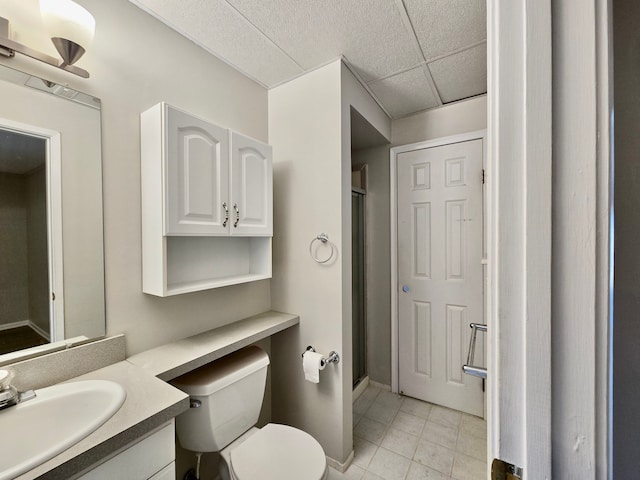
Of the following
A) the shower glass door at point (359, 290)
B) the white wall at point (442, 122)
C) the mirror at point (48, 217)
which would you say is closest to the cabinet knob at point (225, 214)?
the mirror at point (48, 217)

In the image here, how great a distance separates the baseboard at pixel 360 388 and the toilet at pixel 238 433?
3.57ft

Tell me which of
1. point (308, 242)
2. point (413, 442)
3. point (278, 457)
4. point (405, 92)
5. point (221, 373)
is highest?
point (405, 92)

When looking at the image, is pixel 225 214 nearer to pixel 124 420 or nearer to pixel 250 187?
pixel 250 187

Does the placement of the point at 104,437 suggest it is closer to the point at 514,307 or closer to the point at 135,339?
the point at 135,339

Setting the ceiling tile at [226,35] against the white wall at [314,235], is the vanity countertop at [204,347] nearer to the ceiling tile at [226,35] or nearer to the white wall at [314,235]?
the white wall at [314,235]

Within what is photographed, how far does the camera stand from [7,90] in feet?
3.01

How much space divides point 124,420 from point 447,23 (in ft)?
6.65

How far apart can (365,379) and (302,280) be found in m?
1.34

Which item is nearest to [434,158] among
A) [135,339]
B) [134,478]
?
[135,339]

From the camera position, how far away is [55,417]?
87 centimetres

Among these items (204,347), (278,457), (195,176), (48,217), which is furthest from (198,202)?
(278,457)

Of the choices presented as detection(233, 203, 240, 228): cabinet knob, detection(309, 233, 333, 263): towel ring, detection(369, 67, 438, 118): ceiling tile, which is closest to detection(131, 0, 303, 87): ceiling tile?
detection(369, 67, 438, 118): ceiling tile

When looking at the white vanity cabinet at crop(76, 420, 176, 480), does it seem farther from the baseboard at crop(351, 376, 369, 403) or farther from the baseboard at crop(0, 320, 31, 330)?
the baseboard at crop(351, 376, 369, 403)

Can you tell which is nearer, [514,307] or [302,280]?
[514,307]
